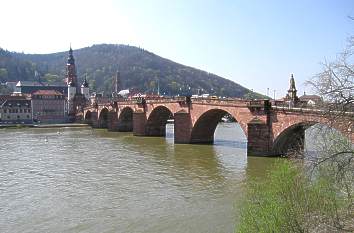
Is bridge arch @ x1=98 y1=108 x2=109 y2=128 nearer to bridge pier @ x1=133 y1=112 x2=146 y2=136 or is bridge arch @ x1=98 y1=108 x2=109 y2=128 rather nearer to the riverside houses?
the riverside houses

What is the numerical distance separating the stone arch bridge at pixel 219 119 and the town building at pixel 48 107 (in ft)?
132

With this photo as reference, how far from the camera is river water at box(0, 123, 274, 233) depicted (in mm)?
19297

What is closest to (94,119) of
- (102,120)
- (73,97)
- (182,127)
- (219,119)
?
(102,120)

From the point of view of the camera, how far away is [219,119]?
50344mm

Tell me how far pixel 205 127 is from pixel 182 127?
255 cm

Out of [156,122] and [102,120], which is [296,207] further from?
[102,120]

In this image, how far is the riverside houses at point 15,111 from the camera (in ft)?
363

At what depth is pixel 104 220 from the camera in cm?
1962

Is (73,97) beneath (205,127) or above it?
above

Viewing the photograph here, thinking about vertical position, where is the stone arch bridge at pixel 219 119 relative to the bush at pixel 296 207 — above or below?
above

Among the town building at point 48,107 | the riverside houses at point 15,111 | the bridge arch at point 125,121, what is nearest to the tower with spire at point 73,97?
the town building at point 48,107

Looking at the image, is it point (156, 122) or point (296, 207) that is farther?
point (156, 122)

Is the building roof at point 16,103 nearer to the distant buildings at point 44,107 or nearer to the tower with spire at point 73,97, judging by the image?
the distant buildings at point 44,107

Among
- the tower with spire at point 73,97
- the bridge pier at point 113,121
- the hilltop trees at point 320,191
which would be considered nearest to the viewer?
the hilltop trees at point 320,191
